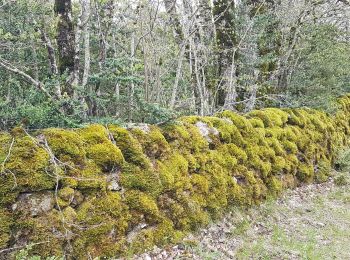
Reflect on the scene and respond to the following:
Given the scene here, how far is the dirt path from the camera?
14.5ft

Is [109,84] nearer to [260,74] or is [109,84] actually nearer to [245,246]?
[245,246]

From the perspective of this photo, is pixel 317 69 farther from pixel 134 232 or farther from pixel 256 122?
pixel 134 232

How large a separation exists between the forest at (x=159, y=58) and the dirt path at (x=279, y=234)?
1752 millimetres

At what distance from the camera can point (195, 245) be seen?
4.42 m

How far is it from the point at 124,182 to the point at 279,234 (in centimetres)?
246

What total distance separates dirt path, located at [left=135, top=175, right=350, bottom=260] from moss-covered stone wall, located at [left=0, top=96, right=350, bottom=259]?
199 millimetres

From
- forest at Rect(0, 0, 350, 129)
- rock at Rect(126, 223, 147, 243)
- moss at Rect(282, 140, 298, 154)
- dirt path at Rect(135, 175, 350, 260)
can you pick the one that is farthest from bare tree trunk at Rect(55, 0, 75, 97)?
moss at Rect(282, 140, 298, 154)

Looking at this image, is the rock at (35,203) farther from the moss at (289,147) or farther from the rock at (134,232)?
the moss at (289,147)

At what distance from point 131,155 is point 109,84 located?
178 cm

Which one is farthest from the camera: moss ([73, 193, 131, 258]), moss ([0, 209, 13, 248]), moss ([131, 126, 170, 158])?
moss ([131, 126, 170, 158])

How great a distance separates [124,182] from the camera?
4.11 metres

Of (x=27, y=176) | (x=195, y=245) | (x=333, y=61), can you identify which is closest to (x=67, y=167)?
(x=27, y=176)

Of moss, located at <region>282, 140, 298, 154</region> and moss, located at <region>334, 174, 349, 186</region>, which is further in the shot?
moss, located at <region>334, 174, 349, 186</region>

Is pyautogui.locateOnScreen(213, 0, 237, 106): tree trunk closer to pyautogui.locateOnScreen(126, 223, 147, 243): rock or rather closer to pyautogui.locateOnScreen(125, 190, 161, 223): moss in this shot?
pyautogui.locateOnScreen(125, 190, 161, 223): moss
